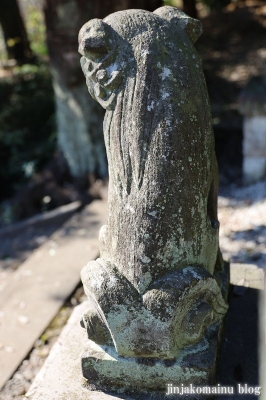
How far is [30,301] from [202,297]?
91.8 inches

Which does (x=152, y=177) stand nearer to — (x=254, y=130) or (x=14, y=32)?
(x=254, y=130)

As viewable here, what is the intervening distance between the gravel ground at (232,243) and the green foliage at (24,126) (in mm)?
3736

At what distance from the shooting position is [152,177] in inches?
80.7

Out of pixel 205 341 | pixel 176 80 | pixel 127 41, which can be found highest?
pixel 127 41

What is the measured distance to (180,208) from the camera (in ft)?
6.88

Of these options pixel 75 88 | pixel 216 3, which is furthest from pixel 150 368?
pixel 216 3

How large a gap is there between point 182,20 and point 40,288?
9.55 feet

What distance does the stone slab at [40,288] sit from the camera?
11.8 feet

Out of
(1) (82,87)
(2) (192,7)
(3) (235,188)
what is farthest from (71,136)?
(2) (192,7)

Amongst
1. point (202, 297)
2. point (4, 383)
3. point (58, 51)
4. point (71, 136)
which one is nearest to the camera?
point (202, 297)

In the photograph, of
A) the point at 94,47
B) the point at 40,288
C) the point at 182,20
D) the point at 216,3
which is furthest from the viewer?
the point at 216,3

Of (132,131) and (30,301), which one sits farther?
(30,301)

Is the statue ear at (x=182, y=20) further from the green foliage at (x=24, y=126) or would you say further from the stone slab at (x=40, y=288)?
the green foliage at (x=24, y=126)

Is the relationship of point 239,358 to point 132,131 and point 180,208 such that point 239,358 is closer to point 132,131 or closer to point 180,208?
point 180,208
